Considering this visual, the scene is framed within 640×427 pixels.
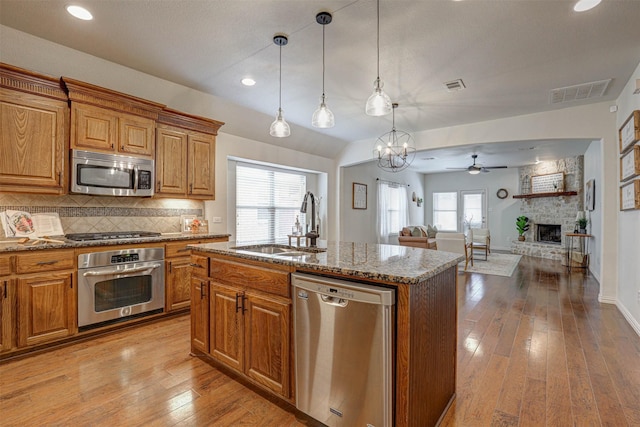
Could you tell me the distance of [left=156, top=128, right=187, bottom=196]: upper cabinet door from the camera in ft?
11.9

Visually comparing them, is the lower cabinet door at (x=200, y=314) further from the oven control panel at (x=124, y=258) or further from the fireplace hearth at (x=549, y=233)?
the fireplace hearth at (x=549, y=233)

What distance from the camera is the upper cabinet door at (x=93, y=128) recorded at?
115 inches

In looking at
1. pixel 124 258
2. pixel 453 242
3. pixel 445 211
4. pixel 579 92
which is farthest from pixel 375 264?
pixel 445 211

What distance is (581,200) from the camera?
25.5ft

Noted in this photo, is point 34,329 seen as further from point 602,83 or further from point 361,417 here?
point 602,83

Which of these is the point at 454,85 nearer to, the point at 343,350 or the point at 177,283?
the point at 343,350

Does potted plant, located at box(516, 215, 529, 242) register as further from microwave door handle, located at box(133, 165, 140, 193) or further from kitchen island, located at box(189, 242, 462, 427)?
microwave door handle, located at box(133, 165, 140, 193)

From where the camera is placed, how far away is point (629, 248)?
3467 mm

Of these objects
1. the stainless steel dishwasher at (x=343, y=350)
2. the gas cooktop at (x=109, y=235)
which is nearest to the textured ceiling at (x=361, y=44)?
the gas cooktop at (x=109, y=235)

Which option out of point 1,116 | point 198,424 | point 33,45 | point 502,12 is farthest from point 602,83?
point 1,116

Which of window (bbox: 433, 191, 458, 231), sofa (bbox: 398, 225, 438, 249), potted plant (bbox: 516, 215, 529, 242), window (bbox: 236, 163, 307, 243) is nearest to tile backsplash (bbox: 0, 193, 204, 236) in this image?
window (bbox: 236, 163, 307, 243)

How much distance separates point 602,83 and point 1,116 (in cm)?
599

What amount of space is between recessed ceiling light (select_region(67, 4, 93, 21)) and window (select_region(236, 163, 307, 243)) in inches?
114

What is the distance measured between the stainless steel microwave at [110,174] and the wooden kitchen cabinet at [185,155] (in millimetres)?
184
